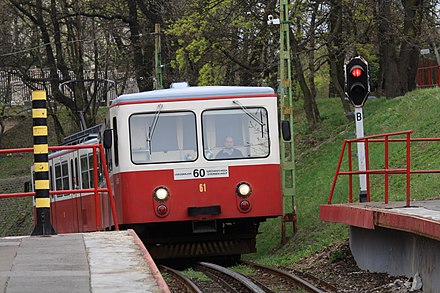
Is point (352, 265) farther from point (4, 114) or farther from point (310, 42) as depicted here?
point (4, 114)

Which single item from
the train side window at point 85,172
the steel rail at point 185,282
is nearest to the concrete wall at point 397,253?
the steel rail at point 185,282

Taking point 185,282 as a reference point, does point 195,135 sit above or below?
above

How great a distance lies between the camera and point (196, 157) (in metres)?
19.4

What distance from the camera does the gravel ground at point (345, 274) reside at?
14156 millimetres

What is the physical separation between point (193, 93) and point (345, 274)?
16.3 ft

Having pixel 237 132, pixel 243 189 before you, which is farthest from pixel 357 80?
pixel 243 189

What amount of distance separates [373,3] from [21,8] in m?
16.3

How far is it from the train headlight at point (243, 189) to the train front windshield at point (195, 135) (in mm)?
520

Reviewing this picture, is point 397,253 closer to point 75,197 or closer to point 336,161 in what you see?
point 75,197

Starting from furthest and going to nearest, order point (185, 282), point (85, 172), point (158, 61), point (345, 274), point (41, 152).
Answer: point (158, 61)
point (85, 172)
point (185, 282)
point (345, 274)
point (41, 152)

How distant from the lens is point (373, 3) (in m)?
34.7

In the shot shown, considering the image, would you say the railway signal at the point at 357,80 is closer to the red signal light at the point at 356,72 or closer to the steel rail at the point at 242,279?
the red signal light at the point at 356,72

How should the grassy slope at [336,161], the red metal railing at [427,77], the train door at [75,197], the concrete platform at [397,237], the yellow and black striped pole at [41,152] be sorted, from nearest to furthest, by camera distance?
the concrete platform at [397,237], the yellow and black striped pole at [41,152], the grassy slope at [336,161], the train door at [75,197], the red metal railing at [427,77]

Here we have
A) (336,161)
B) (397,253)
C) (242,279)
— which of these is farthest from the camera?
(336,161)
